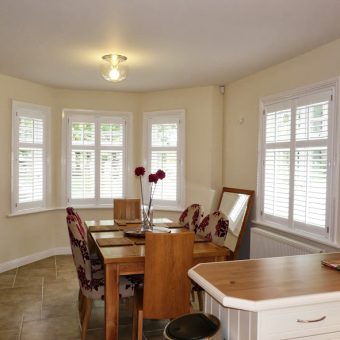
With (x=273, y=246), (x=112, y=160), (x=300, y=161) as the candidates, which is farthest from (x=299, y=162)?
(x=112, y=160)

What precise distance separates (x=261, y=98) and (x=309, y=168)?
117 centimetres

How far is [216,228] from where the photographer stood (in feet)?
11.1

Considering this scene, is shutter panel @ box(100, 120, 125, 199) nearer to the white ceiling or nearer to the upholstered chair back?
the white ceiling

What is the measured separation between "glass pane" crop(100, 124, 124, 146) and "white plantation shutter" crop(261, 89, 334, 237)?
95.8 inches

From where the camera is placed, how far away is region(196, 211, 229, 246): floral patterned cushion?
333 centimetres

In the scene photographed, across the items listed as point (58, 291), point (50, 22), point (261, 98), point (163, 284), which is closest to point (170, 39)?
point (50, 22)

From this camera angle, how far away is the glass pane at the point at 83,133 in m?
5.70

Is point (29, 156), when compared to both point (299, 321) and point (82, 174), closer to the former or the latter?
point (82, 174)

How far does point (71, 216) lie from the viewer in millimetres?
3188

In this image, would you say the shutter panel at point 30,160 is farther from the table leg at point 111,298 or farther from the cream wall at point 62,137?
the table leg at point 111,298

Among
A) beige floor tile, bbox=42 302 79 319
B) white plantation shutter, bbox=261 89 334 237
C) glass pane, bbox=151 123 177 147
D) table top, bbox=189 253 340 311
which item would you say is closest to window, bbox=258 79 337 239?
white plantation shutter, bbox=261 89 334 237

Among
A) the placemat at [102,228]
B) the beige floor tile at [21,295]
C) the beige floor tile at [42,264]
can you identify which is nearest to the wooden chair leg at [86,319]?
the placemat at [102,228]

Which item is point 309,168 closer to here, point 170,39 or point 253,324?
point 170,39

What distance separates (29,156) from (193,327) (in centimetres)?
407
